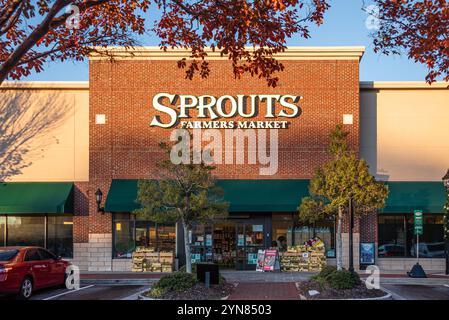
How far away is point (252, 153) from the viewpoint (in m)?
24.8

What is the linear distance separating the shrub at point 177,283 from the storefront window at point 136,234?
8466 millimetres

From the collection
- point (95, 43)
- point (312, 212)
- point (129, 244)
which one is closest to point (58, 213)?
point (129, 244)

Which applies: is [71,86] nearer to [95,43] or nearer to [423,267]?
[95,43]

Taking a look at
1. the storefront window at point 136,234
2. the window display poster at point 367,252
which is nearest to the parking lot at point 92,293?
the storefront window at point 136,234

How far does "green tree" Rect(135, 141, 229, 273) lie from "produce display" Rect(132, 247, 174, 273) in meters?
6.42

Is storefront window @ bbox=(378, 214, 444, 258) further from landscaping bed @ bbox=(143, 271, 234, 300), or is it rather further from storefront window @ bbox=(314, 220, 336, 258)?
landscaping bed @ bbox=(143, 271, 234, 300)

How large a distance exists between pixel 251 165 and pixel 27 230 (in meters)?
9.96

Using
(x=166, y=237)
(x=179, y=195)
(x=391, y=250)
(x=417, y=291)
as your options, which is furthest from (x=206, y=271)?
(x=391, y=250)

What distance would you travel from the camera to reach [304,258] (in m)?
24.0

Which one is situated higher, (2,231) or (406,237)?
(2,231)

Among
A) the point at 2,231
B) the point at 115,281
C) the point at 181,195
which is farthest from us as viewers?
the point at 2,231

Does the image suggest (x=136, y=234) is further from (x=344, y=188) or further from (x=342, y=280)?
(x=342, y=280)

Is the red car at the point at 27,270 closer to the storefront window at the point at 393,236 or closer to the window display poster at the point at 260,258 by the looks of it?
the window display poster at the point at 260,258

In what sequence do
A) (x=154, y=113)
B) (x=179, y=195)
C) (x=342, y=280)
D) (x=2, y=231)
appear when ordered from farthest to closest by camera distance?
(x=2, y=231)
(x=154, y=113)
(x=179, y=195)
(x=342, y=280)
